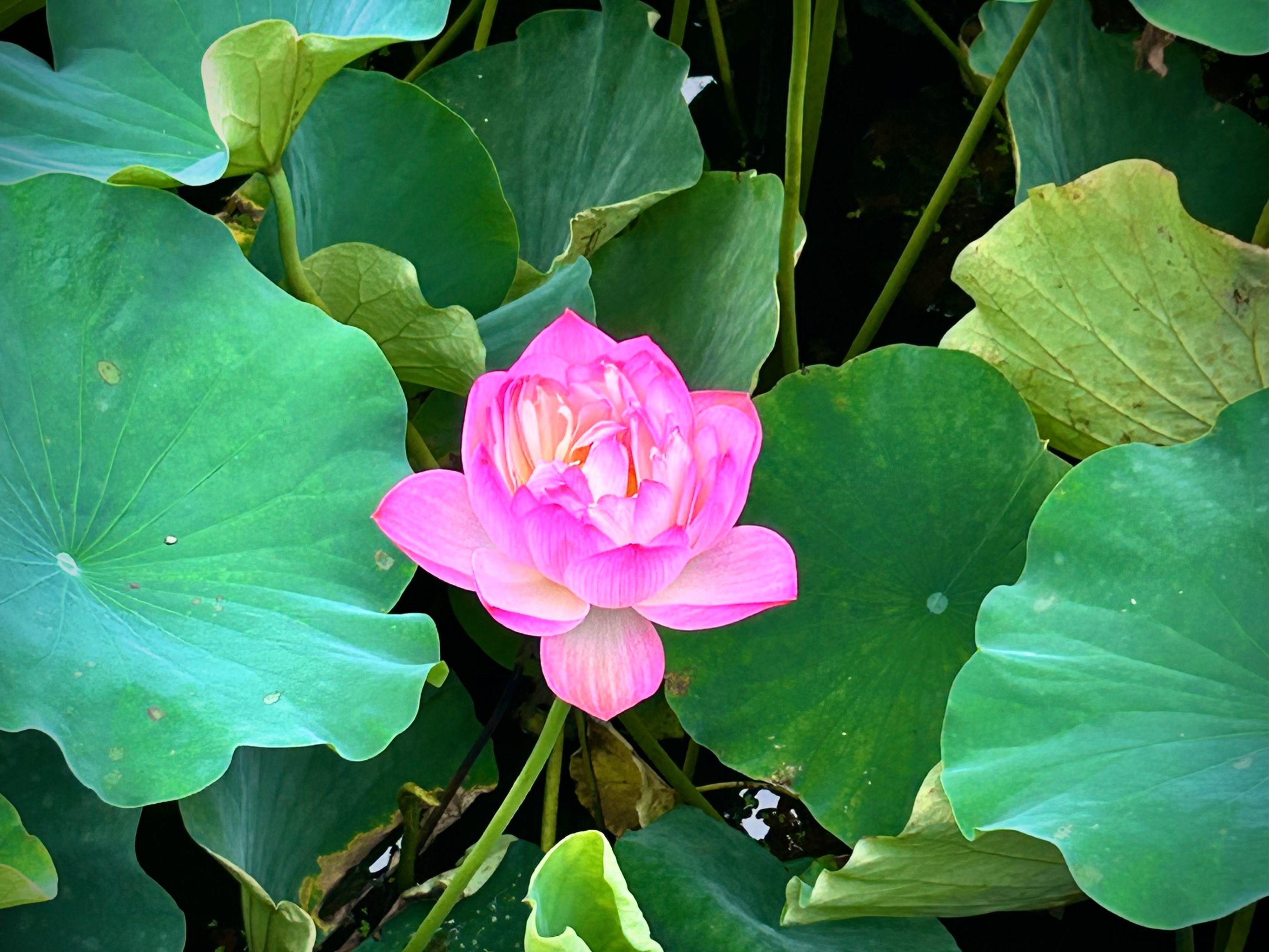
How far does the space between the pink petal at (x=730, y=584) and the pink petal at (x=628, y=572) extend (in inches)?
0.5

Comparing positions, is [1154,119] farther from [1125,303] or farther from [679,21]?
[679,21]

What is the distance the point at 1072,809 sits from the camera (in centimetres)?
56

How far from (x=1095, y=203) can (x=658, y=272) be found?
0.31 m

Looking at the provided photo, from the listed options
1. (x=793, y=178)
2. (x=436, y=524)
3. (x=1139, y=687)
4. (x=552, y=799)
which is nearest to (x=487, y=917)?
A: (x=552, y=799)

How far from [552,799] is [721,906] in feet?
0.64

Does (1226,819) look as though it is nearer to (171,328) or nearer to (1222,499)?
(1222,499)

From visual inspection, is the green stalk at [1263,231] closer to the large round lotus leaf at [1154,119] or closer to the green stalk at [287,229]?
the large round lotus leaf at [1154,119]

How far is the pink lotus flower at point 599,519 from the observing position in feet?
1.82

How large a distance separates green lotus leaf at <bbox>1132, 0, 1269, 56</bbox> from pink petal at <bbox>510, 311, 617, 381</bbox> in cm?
39

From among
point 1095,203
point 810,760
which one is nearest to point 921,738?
point 810,760

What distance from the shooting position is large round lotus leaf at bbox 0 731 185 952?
0.66m

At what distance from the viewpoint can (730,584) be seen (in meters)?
0.60

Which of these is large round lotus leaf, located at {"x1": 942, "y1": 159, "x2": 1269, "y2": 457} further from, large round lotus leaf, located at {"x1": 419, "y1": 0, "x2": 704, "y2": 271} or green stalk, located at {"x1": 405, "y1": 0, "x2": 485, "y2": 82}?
green stalk, located at {"x1": 405, "y1": 0, "x2": 485, "y2": 82}

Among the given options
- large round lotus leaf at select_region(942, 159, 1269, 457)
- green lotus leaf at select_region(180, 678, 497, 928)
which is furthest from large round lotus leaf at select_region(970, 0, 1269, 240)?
green lotus leaf at select_region(180, 678, 497, 928)
